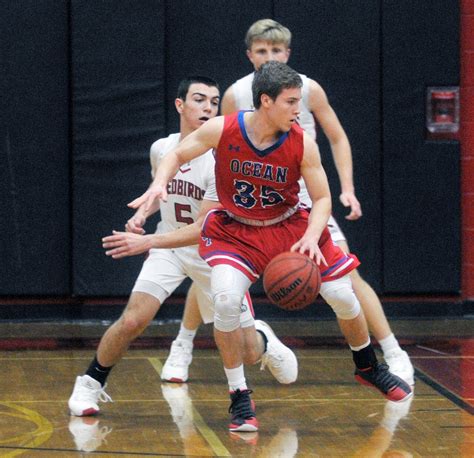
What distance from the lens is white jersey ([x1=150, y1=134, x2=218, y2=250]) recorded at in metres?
6.86

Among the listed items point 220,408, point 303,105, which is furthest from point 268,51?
point 220,408

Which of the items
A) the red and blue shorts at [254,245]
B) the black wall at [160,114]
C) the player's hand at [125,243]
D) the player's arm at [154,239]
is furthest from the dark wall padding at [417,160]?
the player's hand at [125,243]

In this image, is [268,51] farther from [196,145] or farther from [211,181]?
[196,145]

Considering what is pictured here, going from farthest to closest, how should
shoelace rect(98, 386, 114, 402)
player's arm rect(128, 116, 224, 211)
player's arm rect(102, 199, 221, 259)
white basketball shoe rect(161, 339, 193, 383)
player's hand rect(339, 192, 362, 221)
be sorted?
white basketball shoe rect(161, 339, 193, 383) < player's hand rect(339, 192, 362, 221) < shoelace rect(98, 386, 114, 402) < player's arm rect(128, 116, 224, 211) < player's arm rect(102, 199, 221, 259)

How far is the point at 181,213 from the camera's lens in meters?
6.98

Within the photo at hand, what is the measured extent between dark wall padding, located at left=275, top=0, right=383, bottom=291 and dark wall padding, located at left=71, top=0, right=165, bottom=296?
102 centimetres

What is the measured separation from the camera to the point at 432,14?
9.62 metres

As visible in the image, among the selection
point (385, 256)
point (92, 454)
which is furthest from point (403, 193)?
point (92, 454)

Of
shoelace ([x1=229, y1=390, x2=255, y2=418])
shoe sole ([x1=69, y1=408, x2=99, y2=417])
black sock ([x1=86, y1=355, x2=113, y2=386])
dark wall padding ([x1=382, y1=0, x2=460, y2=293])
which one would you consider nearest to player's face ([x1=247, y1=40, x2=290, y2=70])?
black sock ([x1=86, y1=355, x2=113, y2=386])

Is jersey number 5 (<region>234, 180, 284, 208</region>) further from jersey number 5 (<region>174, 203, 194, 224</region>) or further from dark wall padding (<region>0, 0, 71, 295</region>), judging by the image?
dark wall padding (<region>0, 0, 71, 295</region>)

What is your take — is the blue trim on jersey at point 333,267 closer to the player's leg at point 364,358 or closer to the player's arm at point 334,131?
the player's leg at point 364,358

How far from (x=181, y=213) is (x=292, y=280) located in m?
1.41

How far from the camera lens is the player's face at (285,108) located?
6.00 meters

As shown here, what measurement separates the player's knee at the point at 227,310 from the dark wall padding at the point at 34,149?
3.74 metres
